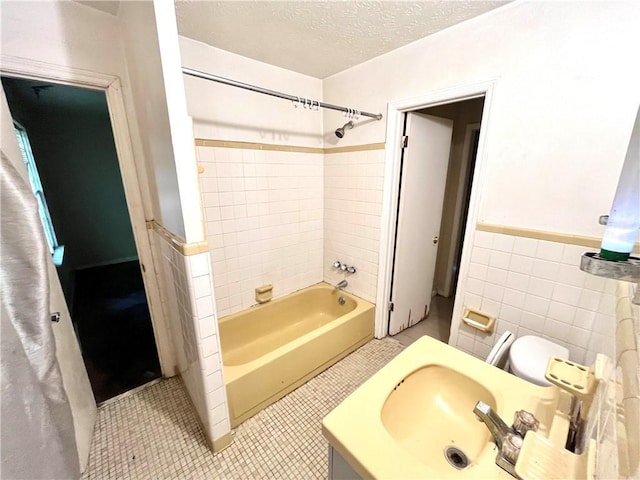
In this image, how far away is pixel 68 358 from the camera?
4.19 ft

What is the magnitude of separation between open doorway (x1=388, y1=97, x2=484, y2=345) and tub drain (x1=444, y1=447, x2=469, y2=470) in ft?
4.84

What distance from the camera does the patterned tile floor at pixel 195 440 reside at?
4.34 feet

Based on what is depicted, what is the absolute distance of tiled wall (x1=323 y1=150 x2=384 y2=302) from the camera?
6.84 ft

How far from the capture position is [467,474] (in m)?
0.60

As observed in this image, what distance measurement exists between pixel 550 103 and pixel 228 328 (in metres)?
2.51

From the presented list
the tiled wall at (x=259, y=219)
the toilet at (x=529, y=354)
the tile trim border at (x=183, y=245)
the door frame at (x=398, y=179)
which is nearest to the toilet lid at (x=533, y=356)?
the toilet at (x=529, y=354)

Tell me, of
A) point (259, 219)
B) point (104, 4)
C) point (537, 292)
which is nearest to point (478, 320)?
point (537, 292)

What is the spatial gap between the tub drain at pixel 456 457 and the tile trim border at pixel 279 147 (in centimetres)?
182

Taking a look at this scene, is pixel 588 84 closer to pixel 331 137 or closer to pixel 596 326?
pixel 596 326

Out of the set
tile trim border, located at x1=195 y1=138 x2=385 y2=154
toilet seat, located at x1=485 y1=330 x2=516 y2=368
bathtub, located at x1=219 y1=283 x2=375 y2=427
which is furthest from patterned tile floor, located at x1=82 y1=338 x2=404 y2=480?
tile trim border, located at x1=195 y1=138 x2=385 y2=154

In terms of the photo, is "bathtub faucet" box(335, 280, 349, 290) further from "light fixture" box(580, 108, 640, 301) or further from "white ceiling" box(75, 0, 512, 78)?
"light fixture" box(580, 108, 640, 301)

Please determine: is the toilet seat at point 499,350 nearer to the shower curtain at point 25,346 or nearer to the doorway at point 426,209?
the doorway at point 426,209

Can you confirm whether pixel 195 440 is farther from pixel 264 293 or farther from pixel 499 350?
pixel 499 350

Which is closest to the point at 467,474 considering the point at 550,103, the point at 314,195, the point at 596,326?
the point at 596,326
